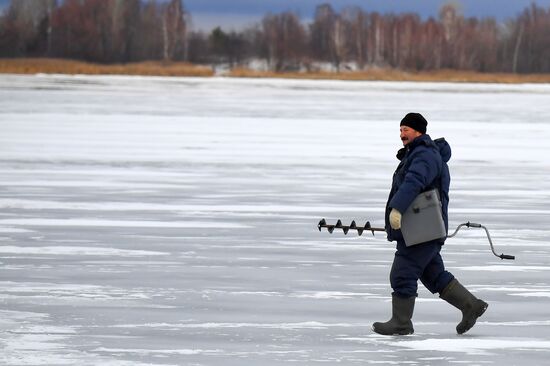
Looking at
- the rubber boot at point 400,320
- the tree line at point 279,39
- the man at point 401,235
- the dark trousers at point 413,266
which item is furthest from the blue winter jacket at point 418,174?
the tree line at point 279,39

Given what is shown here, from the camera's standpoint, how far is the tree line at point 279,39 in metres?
121

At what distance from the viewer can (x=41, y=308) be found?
7227mm

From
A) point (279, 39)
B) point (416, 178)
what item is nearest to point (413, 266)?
point (416, 178)

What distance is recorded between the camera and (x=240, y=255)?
9.44 m

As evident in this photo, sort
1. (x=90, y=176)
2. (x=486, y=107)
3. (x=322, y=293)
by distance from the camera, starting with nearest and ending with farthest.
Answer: (x=322, y=293)
(x=90, y=176)
(x=486, y=107)

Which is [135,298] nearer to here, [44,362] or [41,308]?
[41,308]

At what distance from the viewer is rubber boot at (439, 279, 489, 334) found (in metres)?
6.57

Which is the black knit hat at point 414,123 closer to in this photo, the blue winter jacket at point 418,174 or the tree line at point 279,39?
the blue winter jacket at point 418,174

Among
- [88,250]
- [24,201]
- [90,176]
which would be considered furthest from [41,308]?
[90,176]

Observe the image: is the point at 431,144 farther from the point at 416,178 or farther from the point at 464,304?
the point at 464,304

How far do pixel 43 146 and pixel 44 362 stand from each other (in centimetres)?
1542

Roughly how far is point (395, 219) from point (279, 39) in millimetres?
127049

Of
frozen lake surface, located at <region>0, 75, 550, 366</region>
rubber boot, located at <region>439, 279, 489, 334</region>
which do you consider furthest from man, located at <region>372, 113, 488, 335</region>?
frozen lake surface, located at <region>0, 75, 550, 366</region>

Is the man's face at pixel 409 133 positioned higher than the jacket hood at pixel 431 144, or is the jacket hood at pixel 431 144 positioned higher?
the man's face at pixel 409 133
